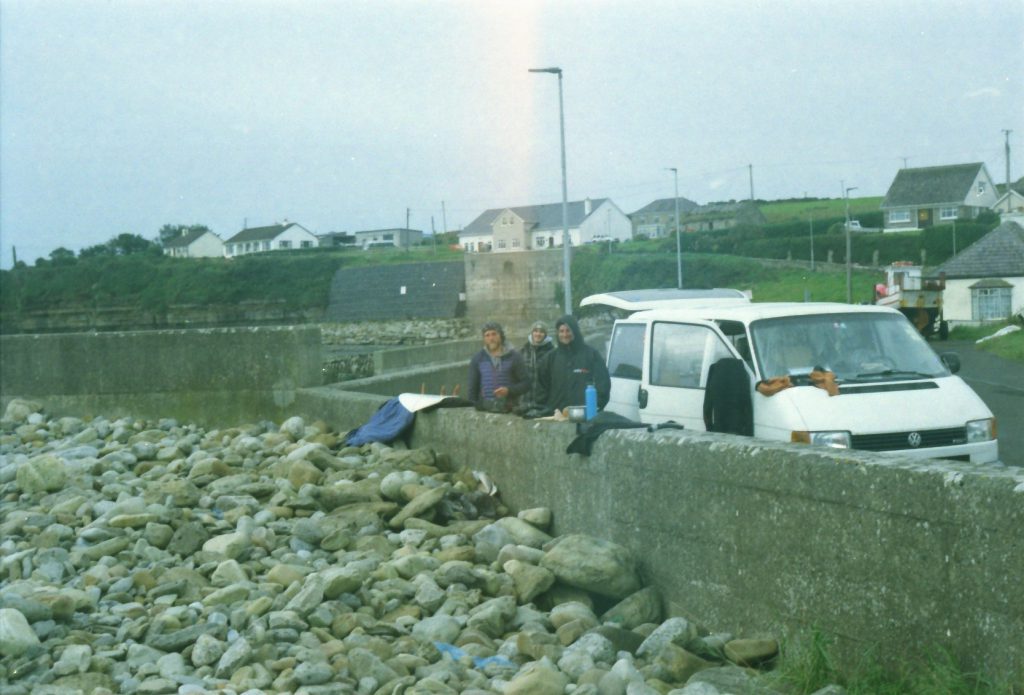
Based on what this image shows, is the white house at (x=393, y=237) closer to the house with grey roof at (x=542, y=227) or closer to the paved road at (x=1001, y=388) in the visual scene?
the house with grey roof at (x=542, y=227)

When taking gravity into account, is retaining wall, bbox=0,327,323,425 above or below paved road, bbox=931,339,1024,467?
above

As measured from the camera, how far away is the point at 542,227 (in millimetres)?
54781

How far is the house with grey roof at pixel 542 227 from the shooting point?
5331 centimetres

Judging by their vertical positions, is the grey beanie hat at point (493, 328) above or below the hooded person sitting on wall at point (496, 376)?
above

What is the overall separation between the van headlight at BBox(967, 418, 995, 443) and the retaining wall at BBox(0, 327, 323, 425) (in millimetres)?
9006

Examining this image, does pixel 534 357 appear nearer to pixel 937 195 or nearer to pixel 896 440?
pixel 896 440

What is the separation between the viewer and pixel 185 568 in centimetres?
837

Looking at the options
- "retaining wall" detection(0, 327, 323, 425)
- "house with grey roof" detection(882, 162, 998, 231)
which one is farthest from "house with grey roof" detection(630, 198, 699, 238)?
"retaining wall" detection(0, 327, 323, 425)

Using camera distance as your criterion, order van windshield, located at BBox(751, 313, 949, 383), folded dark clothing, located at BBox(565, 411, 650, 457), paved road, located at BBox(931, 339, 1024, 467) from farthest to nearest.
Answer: paved road, located at BBox(931, 339, 1024, 467)
van windshield, located at BBox(751, 313, 949, 383)
folded dark clothing, located at BBox(565, 411, 650, 457)

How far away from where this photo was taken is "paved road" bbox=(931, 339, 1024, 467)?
15.7m

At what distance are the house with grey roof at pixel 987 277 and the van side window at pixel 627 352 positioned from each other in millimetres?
23226

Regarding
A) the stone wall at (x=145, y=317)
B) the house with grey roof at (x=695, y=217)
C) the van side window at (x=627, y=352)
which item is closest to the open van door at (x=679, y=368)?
the van side window at (x=627, y=352)

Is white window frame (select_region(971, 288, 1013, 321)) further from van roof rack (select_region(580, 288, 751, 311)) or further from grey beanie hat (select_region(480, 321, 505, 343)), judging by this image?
grey beanie hat (select_region(480, 321, 505, 343))

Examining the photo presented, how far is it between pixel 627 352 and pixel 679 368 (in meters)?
1.20
